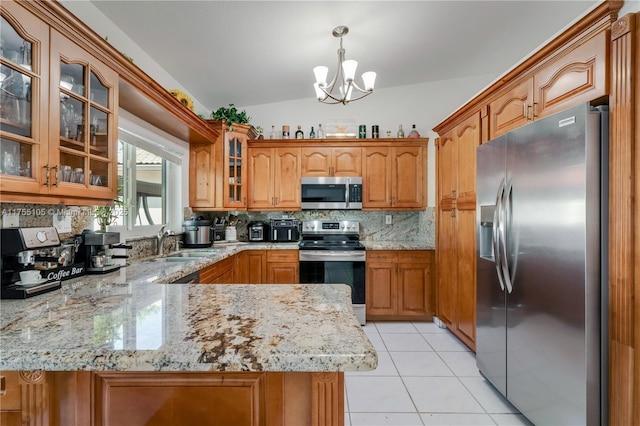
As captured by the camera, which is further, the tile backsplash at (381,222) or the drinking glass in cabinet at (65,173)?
the tile backsplash at (381,222)

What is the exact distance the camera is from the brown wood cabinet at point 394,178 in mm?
3727

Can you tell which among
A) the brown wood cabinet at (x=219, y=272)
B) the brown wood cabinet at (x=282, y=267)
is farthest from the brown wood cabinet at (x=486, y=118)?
the brown wood cabinet at (x=219, y=272)

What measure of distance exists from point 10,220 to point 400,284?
3.23m

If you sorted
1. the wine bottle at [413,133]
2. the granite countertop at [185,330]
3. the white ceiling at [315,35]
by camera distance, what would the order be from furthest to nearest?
the wine bottle at [413,133] → the white ceiling at [315,35] → the granite countertop at [185,330]

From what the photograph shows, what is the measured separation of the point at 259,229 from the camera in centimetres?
389

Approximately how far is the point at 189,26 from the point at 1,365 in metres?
2.29

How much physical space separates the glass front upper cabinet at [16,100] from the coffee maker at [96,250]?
59cm

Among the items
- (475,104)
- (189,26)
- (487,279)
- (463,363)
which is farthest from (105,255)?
(475,104)

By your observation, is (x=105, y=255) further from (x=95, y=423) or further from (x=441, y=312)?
(x=441, y=312)

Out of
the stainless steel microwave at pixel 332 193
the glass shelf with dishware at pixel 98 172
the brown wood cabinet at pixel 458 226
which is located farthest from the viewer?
the stainless steel microwave at pixel 332 193

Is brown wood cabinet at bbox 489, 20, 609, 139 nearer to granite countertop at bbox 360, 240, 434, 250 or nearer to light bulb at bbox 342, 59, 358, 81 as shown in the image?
light bulb at bbox 342, 59, 358, 81

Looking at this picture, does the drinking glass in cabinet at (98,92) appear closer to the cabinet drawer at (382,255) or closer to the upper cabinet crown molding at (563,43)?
the upper cabinet crown molding at (563,43)

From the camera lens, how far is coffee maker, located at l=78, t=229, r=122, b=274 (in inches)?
68.7

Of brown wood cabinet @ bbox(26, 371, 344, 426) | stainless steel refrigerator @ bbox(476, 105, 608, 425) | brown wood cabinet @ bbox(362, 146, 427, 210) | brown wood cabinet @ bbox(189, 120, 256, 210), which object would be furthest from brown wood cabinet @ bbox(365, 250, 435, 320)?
brown wood cabinet @ bbox(26, 371, 344, 426)
